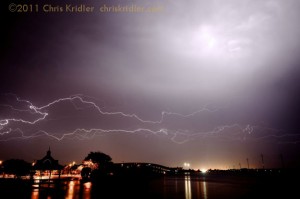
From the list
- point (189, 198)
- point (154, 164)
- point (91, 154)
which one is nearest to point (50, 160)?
point (189, 198)

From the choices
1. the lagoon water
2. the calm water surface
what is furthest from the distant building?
the calm water surface

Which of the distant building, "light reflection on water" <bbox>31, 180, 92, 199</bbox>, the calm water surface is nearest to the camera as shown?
"light reflection on water" <bbox>31, 180, 92, 199</bbox>

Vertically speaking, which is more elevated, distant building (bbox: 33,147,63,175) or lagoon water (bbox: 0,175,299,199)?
distant building (bbox: 33,147,63,175)

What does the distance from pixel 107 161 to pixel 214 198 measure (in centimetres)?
6125

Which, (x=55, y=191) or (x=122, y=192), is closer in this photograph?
(x=55, y=191)

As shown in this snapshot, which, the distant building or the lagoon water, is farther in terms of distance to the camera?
the distant building

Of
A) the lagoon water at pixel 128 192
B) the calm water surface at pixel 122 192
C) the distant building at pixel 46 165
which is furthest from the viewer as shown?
the distant building at pixel 46 165

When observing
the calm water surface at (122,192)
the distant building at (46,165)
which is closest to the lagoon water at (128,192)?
the calm water surface at (122,192)

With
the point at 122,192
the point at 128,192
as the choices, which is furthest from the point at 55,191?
the point at 128,192

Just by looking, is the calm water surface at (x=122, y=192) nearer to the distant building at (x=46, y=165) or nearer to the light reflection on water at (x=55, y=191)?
the light reflection on water at (x=55, y=191)

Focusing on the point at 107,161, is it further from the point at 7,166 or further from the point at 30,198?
the point at 30,198

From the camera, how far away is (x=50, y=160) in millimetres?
39188

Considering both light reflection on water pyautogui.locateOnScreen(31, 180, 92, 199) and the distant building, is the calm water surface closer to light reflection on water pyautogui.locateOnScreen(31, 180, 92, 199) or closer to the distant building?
light reflection on water pyautogui.locateOnScreen(31, 180, 92, 199)

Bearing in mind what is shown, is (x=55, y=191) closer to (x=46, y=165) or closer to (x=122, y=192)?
(x=122, y=192)
